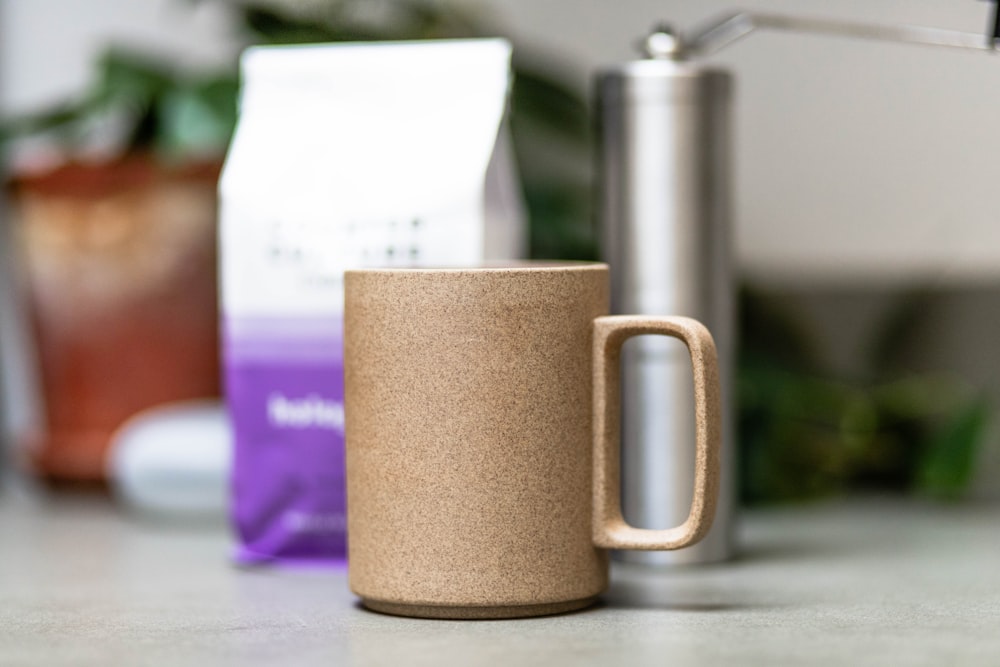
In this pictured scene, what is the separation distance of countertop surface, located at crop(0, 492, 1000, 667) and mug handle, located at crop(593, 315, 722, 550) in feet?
0.12

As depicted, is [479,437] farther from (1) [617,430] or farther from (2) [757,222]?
(2) [757,222]

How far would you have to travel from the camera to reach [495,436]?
56 centimetres

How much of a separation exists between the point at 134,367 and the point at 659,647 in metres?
0.56

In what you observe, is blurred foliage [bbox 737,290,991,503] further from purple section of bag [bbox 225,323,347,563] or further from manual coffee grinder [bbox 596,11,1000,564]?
purple section of bag [bbox 225,323,347,563]

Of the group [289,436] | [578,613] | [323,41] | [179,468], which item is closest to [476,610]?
[578,613]

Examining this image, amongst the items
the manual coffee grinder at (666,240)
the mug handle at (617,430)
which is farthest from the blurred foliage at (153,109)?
the mug handle at (617,430)

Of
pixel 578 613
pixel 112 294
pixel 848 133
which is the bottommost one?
pixel 578 613

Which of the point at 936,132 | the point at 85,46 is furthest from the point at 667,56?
the point at 85,46

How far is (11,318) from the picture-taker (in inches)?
45.7

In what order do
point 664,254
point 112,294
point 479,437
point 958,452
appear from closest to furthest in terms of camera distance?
point 479,437
point 664,254
point 958,452
point 112,294

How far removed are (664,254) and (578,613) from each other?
0.21 metres

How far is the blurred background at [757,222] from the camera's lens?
0.94m

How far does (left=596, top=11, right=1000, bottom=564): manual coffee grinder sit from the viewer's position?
70 cm

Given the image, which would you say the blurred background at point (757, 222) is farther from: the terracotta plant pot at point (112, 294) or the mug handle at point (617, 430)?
the mug handle at point (617, 430)
